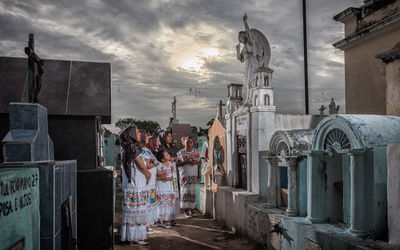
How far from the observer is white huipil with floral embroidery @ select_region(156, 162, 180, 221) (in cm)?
954

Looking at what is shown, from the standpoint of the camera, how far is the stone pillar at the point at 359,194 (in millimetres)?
4672

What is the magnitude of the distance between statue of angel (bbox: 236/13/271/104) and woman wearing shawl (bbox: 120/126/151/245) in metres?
3.50

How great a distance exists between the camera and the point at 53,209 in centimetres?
295

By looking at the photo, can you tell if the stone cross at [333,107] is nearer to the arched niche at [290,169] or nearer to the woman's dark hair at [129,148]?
the arched niche at [290,169]

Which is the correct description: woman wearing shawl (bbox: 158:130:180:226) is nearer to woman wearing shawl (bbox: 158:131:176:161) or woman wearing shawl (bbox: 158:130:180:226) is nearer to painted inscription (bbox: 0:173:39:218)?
woman wearing shawl (bbox: 158:131:176:161)

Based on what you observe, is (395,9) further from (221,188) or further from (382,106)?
(221,188)

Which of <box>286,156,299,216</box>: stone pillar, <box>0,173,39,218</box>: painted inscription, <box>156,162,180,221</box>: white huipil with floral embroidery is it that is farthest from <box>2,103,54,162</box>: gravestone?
<box>156,162,180,221</box>: white huipil with floral embroidery

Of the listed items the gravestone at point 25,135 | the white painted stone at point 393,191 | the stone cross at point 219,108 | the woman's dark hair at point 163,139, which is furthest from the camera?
the stone cross at point 219,108

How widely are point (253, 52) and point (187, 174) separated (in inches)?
198

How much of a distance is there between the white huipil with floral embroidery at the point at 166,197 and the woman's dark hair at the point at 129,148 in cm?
168

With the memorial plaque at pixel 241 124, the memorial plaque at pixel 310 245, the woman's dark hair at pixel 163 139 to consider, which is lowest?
the memorial plaque at pixel 310 245

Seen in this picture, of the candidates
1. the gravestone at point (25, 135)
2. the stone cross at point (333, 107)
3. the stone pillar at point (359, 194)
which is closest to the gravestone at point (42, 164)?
the gravestone at point (25, 135)

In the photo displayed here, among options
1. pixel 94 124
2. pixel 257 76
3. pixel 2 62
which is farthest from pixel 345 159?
pixel 2 62

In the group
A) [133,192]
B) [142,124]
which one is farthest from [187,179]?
[142,124]
